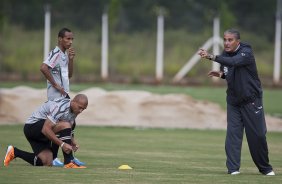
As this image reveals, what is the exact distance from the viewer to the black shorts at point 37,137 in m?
14.2

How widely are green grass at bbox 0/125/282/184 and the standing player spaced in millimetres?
1306

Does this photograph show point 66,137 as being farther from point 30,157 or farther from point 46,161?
point 30,157

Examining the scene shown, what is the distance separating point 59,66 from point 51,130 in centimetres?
193

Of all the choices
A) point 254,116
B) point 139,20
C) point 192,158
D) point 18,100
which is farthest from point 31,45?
point 254,116

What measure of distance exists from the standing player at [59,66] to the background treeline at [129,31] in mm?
33144

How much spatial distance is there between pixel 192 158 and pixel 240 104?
345 centimetres

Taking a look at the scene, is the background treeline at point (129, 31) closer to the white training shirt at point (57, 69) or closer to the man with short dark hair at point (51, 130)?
the white training shirt at point (57, 69)

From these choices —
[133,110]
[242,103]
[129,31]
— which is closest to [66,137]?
Answer: [242,103]

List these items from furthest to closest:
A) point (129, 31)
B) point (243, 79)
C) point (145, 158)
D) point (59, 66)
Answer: point (129, 31), point (145, 158), point (59, 66), point (243, 79)

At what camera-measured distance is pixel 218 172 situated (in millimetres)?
13688

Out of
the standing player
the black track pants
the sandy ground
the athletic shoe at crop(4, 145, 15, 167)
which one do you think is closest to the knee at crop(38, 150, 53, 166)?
the athletic shoe at crop(4, 145, 15, 167)

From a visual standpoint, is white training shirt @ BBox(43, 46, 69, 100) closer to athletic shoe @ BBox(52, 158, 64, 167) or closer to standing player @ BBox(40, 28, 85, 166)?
standing player @ BBox(40, 28, 85, 166)

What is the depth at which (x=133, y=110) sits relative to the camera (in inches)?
1127

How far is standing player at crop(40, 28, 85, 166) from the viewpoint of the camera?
15172mm
